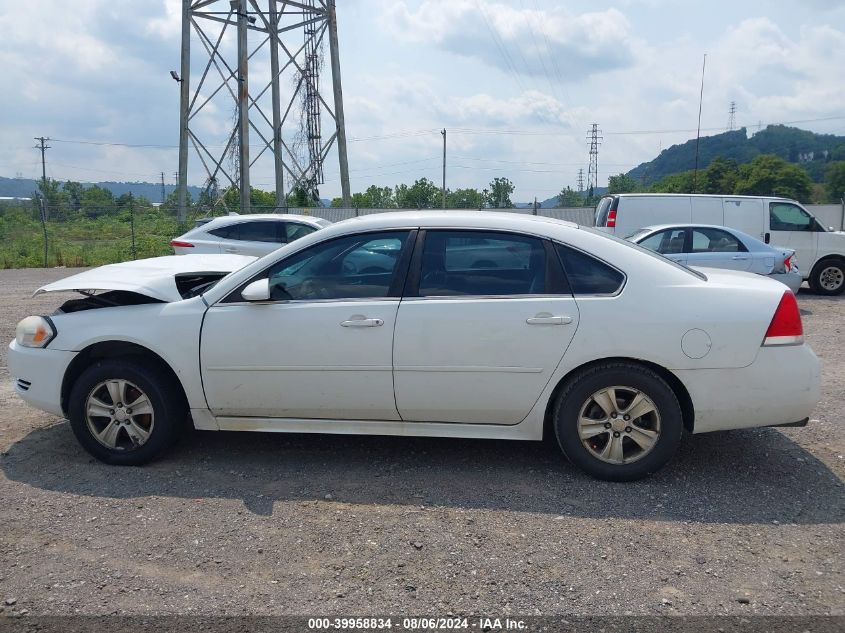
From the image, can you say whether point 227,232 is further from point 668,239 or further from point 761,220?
point 761,220

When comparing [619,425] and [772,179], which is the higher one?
[772,179]

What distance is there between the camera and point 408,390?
4.41m

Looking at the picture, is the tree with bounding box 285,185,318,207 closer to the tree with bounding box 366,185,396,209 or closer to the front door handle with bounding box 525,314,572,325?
the tree with bounding box 366,185,396,209

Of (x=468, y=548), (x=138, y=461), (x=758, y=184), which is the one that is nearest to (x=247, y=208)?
(x=138, y=461)

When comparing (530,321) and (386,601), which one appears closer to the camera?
(386,601)

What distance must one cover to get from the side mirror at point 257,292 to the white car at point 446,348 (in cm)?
1

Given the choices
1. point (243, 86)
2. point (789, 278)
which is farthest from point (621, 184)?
point (789, 278)

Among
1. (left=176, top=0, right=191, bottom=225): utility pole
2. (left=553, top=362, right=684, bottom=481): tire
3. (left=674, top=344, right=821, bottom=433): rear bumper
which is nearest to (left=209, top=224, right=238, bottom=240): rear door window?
(left=553, top=362, right=684, bottom=481): tire

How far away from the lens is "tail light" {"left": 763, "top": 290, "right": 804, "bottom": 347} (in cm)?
423

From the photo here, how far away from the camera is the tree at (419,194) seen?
35.2 m

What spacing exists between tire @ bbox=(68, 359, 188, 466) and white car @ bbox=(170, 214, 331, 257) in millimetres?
7417

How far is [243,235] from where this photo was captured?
1230 centimetres

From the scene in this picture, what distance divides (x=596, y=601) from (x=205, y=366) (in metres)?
2.68

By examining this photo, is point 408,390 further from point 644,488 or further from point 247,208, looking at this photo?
point 247,208
